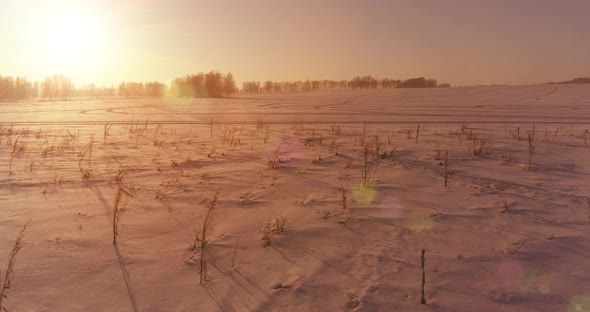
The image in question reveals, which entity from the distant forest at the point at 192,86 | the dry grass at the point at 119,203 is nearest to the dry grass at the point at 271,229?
the dry grass at the point at 119,203

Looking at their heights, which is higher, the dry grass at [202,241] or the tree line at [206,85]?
the tree line at [206,85]

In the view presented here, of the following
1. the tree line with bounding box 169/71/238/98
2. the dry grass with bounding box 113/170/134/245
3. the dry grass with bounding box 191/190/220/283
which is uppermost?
the tree line with bounding box 169/71/238/98

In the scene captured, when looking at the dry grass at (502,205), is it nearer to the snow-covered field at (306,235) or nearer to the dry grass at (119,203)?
the snow-covered field at (306,235)

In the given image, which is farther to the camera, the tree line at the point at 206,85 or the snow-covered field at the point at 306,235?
the tree line at the point at 206,85

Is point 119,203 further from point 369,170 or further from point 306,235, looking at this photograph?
point 369,170

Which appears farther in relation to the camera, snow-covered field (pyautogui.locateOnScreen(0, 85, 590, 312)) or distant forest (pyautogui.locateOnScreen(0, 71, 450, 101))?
distant forest (pyautogui.locateOnScreen(0, 71, 450, 101))

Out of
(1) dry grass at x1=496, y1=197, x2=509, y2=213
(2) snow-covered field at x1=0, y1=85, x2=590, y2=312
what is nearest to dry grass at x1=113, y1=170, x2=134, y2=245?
(2) snow-covered field at x1=0, y1=85, x2=590, y2=312

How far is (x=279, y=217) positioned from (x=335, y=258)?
3.87 ft

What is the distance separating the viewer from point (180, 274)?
3.20 metres

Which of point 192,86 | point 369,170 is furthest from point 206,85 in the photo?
point 369,170

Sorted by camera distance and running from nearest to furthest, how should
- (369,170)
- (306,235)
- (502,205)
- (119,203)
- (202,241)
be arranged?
(202,241)
(306,235)
(502,205)
(119,203)
(369,170)

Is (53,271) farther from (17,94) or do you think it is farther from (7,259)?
(17,94)

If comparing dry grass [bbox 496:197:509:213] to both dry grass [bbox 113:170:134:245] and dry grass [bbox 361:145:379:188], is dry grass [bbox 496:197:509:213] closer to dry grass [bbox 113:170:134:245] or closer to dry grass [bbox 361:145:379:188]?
dry grass [bbox 361:145:379:188]

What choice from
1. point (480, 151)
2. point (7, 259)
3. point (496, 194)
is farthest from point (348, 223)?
point (480, 151)
